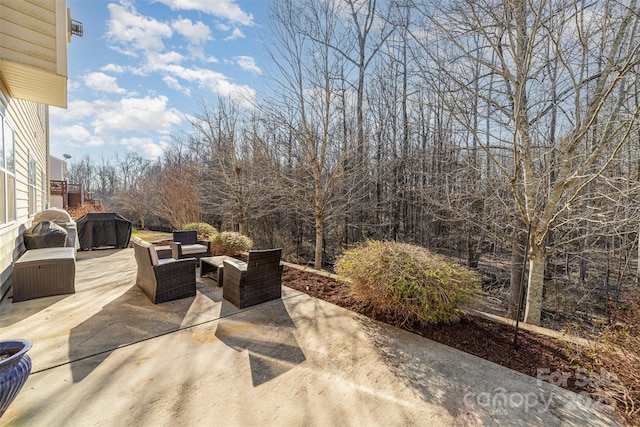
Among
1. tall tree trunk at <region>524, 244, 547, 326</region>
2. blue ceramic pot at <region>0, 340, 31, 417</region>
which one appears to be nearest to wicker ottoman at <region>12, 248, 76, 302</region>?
blue ceramic pot at <region>0, 340, 31, 417</region>

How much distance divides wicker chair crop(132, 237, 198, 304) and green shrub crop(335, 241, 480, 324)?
2.35 metres

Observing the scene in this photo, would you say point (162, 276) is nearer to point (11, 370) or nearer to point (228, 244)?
point (11, 370)

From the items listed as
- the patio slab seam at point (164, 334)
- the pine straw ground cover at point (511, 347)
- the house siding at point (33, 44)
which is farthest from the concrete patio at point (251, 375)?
the house siding at point (33, 44)

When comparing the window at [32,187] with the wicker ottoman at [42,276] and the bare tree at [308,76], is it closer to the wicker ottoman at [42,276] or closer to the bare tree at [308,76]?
the wicker ottoman at [42,276]

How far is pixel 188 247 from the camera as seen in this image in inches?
→ 244

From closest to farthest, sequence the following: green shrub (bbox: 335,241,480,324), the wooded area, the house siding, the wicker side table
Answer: green shrub (bbox: 335,241,480,324), the wooded area, the house siding, the wicker side table

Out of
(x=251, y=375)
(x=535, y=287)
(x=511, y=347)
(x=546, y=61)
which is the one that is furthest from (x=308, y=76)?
(x=511, y=347)

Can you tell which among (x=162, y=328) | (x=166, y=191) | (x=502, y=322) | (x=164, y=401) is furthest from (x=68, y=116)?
(x=502, y=322)

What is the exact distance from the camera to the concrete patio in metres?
1.94

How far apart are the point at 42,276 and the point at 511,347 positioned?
5875 mm

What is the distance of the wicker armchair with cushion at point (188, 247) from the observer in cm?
566

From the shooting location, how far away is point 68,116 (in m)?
10.7

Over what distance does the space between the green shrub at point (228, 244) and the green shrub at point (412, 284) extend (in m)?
3.87

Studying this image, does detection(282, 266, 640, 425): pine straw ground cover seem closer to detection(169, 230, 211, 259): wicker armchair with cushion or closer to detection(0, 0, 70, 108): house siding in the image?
detection(169, 230, 211, 259): wicker armchair with cushion
